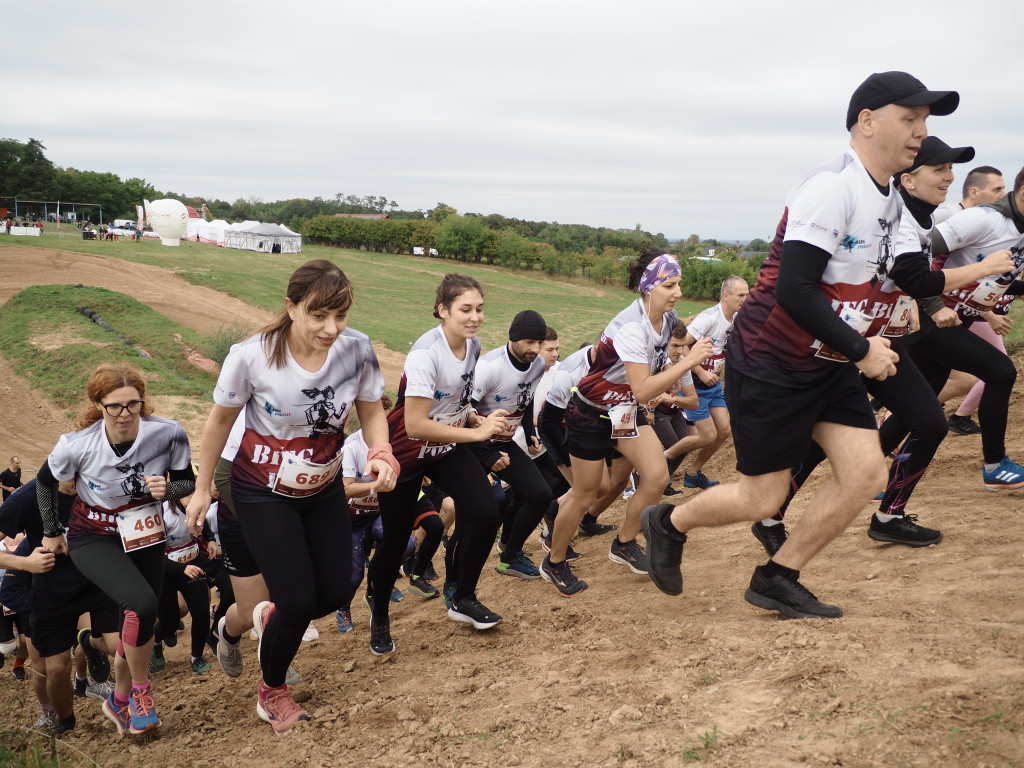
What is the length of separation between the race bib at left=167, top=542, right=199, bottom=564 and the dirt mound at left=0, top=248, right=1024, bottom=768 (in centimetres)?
87

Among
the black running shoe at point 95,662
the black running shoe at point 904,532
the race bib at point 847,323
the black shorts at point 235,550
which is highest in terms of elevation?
the race bib at point 847,323

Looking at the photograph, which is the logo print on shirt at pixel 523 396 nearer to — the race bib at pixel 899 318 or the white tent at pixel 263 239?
the race bib at pixel 899 318

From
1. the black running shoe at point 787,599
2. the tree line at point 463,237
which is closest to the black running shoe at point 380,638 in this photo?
the black running shoe at point 787,599

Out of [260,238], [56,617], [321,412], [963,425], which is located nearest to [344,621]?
[56,617]

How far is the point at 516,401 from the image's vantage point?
6.00 m

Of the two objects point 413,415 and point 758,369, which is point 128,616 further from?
point 758,369

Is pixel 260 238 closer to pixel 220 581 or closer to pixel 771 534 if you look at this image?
pixel 220 581

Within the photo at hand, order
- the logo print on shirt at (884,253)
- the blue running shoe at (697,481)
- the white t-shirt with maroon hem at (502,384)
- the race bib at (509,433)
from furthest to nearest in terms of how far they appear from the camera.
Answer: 1. the blue running shoe at (697,481)
2. the white t-shirt with maroon hem at (502,384)
3. the race bib at (509,433)
4. the logo print on shirt at (884,253)

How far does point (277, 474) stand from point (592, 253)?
2901 inches

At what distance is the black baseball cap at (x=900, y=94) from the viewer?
329 cm

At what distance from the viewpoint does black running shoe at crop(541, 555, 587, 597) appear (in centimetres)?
567

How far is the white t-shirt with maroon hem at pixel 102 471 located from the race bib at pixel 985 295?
17.3 ft

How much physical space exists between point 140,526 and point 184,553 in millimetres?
1158

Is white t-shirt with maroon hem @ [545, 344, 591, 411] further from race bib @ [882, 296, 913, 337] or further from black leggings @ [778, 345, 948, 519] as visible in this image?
race bib @ [882, 296, 913, 337]
